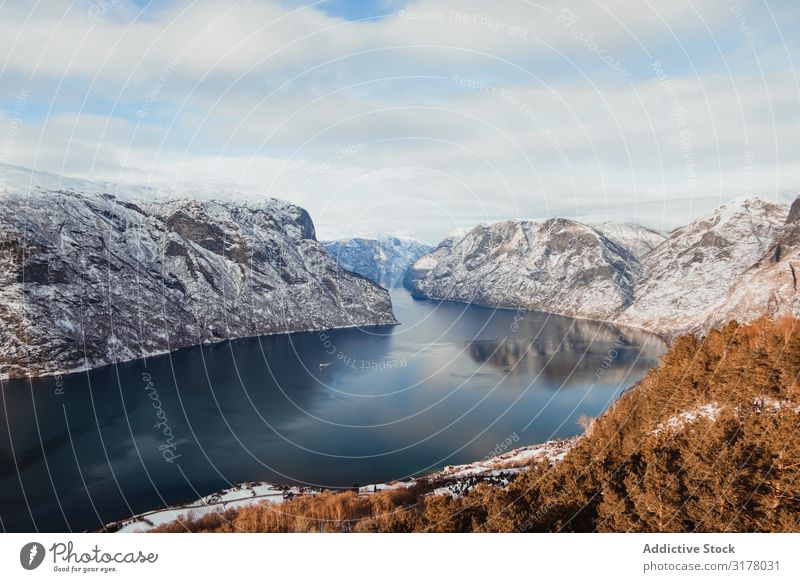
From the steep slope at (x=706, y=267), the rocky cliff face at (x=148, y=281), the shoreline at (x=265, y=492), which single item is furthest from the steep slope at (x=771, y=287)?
the rocky cliff face at (x=148, y=281)

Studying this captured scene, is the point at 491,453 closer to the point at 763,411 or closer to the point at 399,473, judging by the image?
the point at 399,473

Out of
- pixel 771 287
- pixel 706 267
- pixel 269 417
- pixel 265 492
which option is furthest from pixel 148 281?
pixel 706 267

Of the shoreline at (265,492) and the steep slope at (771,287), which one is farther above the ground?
the steep slope at (771,287)

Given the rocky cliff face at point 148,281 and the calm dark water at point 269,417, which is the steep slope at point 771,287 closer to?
the calm dark water at point 269,417

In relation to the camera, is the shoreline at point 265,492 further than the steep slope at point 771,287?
No

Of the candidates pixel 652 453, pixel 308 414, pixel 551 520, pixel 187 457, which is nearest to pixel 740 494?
pixel 652 453

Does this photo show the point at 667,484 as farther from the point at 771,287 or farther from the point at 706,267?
the point at 706,267
